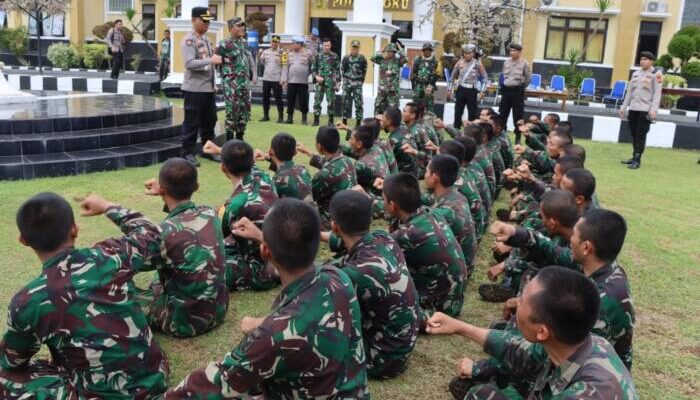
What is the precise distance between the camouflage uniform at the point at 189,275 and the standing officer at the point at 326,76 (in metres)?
8.24

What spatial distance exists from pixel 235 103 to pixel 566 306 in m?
6.04

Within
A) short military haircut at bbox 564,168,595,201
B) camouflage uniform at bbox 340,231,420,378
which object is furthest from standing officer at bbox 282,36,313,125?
camouflage uniform at bbox 340,231,420,378

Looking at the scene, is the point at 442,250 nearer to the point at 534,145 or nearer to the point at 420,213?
the point at 420,213

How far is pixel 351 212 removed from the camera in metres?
2.55

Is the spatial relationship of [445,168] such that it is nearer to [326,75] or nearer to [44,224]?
[44,224]

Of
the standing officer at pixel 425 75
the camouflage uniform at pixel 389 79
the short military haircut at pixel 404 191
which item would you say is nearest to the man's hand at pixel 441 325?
the short military haircut at pixel 404 191

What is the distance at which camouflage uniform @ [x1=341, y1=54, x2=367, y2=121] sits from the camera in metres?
10.9

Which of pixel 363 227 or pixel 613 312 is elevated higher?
pixel 363 227

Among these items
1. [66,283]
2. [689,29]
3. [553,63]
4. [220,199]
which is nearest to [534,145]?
[220,199]

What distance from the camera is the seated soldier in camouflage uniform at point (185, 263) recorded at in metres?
2.86

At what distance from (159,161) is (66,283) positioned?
5.09m

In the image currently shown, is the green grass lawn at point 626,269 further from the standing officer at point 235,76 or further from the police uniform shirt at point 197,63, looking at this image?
the police uniform shirt at point 197,63

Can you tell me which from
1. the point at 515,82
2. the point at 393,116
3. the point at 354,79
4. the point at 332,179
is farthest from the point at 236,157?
the point at 354,79

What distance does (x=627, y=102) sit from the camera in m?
8.73
